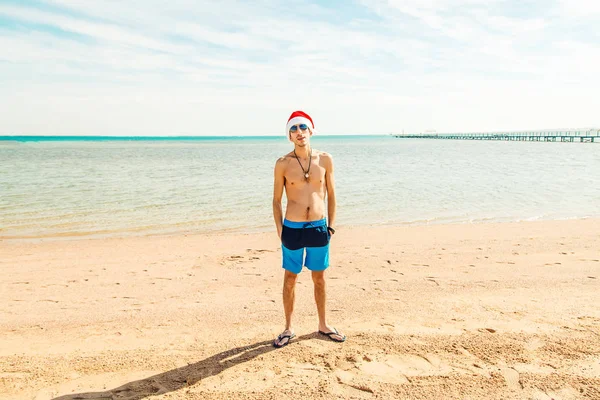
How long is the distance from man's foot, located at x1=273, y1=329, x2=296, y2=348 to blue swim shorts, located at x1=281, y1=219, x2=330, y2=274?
2.29ft

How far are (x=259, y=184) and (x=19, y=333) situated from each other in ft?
59.9

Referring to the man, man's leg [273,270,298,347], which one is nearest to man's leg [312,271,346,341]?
the man

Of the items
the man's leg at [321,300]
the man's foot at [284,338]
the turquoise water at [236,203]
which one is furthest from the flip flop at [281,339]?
the turquoise water at [236,203]

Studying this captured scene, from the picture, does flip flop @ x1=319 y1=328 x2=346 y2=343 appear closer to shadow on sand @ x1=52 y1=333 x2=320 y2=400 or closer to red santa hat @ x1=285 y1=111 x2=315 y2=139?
shadow on sand @ x1=52 y1=333 x2=320 y2=400

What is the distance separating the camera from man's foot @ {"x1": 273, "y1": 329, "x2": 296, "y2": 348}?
4395 millimetres

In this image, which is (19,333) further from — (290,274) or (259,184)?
(259,184)

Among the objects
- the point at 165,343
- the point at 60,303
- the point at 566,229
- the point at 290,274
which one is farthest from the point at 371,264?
the point at 566,229

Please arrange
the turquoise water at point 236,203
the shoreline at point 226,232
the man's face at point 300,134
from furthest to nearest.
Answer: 1. the turquoise water at point 236,203
2. the shoreline at point 226,232
3. the man's face at point 300,134

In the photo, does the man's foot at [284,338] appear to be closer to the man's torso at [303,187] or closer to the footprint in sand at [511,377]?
the man's torso at [303,187]

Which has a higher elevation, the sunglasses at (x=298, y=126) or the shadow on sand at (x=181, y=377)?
the sunglasses at (x=298, y=126)

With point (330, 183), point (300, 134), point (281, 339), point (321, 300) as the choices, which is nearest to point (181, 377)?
point (281, 339)

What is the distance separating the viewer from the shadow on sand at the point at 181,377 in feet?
11.6

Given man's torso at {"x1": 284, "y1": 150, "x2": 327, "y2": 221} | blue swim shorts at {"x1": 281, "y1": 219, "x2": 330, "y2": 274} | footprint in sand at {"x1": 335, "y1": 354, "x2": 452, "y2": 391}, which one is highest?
man's torso at {"x1": 284, "y1": 150, "x2": 327, "y2": 221}

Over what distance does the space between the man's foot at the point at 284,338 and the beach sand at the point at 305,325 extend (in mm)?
64
